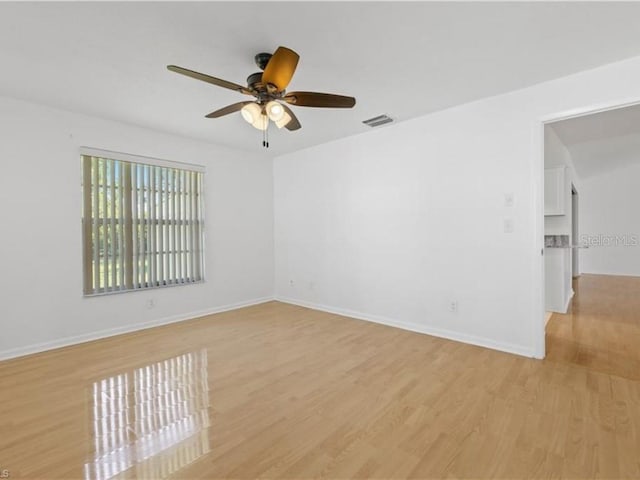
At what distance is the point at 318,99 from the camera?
7.35 feet

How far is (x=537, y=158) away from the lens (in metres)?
2.85

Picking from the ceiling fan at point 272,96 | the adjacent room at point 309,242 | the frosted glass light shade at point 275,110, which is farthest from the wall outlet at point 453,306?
the frosted glass light shade at point 275,110

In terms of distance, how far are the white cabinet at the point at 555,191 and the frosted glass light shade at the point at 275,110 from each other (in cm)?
424

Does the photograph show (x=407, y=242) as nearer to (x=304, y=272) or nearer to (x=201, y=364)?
(x=304, y=272)

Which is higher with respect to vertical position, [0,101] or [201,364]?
[0,101]

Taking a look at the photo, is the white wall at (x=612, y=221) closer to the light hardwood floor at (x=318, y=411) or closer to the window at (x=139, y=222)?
Answer: the light hardwood floor at (x=318, y=411)

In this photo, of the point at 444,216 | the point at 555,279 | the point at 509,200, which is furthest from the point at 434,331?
Answer: the point at 555,279

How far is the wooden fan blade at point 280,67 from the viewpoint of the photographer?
5.92 feet

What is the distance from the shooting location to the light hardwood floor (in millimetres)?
1602

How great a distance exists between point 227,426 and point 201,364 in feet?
3.43

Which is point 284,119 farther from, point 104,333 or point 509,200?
point 104,333

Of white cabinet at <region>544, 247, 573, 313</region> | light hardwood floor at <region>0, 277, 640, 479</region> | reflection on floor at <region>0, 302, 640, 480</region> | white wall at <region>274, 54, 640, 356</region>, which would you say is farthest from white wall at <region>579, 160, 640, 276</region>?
white wall at <region>274, 54, 640, 356</region>

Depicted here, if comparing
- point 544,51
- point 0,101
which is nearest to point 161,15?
point 0,101

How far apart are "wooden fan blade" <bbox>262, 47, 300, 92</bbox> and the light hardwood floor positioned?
7.21ft
